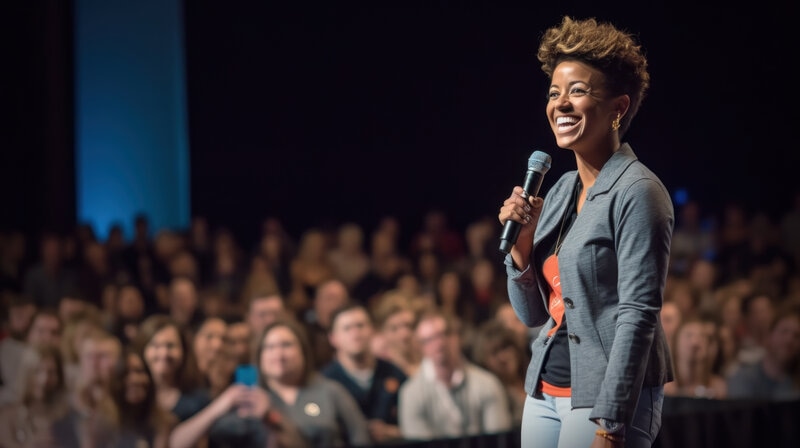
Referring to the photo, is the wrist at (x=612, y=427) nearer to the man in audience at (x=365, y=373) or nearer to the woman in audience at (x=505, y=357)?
the man in audience at (x=365, y=373)

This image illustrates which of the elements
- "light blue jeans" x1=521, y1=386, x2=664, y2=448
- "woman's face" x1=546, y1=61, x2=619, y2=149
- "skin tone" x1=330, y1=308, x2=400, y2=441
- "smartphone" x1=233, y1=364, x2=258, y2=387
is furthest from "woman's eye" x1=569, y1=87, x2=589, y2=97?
"skin tone" x1=330, y1=308, x2=400, y2=441

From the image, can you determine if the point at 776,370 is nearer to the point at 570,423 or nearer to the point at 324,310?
the point at 324,310

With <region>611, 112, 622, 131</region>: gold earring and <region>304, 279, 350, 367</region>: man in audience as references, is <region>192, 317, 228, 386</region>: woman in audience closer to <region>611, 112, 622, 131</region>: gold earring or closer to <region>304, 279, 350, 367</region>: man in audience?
<region>304, 279, 350, 367</region>: man in audience

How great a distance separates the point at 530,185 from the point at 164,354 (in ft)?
9.72

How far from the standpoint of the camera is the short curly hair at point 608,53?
2.05 meters

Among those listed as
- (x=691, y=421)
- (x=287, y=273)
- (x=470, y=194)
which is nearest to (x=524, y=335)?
(x=691, y=421)

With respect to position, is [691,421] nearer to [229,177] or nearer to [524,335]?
[524,335]

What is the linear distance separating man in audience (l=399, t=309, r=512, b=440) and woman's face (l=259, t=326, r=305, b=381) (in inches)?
24.2

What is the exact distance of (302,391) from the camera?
472 centimetres

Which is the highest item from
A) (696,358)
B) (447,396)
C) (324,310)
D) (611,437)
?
(324,310)

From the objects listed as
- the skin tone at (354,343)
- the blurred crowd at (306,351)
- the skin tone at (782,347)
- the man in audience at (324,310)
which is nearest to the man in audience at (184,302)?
the blurred crowd at (306,351)

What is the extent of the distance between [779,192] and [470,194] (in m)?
3.29

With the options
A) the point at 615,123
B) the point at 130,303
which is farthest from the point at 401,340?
the point at 615,123

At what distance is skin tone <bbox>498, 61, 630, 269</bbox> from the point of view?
6.77 feet
